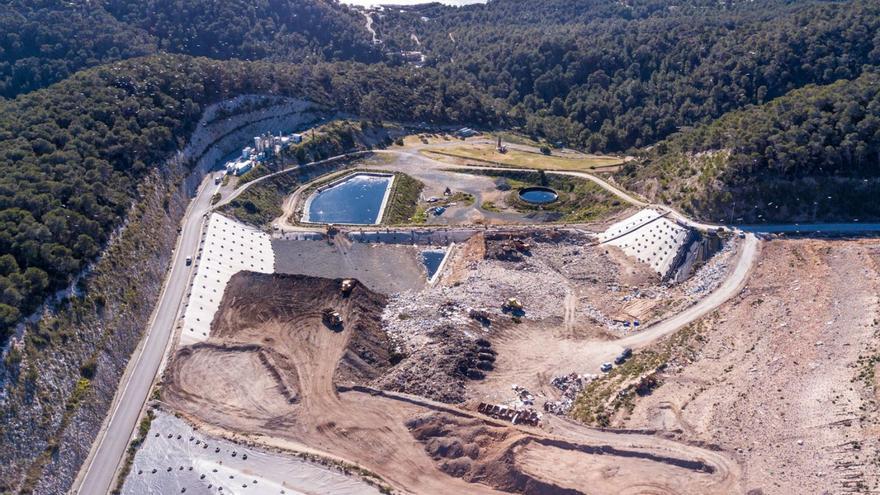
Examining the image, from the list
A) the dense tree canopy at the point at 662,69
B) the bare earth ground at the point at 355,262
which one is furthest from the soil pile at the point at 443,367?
the dense tree canopy at the point at 662,69

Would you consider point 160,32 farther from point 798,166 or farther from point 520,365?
point 798,166

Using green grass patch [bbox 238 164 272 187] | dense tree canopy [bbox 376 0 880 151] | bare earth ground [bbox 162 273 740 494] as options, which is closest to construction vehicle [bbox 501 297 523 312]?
bare earth ground [bbox 162 273 740 494]

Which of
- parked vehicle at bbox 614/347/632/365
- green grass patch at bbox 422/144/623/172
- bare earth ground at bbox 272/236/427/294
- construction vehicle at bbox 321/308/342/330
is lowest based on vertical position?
construction vehicle at bbox 321/308/342/330

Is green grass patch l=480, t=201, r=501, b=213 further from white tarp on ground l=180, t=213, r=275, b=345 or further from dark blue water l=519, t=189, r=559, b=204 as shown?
white tarp on ground l=180, t=213, r=275, b=345

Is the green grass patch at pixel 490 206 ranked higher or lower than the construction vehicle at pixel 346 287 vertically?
higher

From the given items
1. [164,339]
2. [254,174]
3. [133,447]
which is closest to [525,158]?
[254,174]

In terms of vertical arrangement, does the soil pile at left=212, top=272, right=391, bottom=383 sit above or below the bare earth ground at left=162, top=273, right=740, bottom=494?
above

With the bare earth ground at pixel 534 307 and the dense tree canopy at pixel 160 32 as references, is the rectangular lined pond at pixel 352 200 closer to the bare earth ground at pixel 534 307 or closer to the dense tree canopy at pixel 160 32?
the bare earth ground at pixel 534 307
